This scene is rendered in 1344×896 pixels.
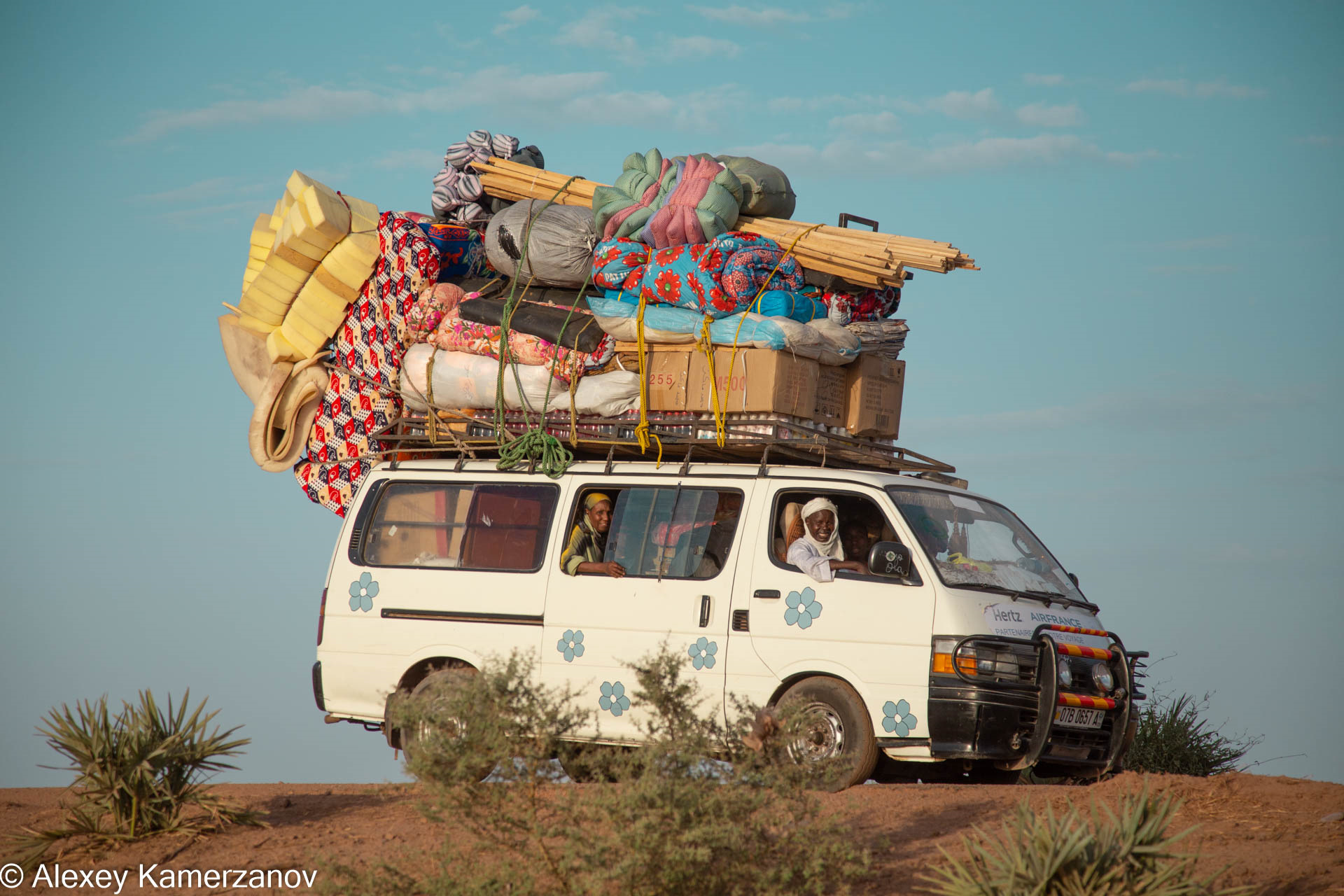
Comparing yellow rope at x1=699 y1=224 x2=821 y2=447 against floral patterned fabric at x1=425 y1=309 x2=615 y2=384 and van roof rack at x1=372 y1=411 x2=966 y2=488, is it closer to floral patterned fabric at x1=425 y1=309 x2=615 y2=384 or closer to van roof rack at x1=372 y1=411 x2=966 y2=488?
van roof rack at x1=372 y1=411 x2=966 y2=488

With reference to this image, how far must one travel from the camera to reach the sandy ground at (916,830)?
654 cm

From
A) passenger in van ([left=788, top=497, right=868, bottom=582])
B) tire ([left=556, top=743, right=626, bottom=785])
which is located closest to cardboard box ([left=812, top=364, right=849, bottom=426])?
passenger in van ([left=788, top=497, right=868, bottom=582])

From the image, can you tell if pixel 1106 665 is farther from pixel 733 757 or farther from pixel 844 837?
pixel 733 757

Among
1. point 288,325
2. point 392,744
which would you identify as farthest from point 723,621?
point 288,325

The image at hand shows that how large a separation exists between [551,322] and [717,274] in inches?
51.5

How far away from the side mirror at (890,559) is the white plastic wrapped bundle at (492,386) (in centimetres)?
216

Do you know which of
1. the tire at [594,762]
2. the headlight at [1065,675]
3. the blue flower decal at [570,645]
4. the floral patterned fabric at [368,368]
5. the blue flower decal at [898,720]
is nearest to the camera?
the tire at [594,762]

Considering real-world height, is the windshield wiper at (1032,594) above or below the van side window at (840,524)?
below

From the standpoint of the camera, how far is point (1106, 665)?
8320 millimetres

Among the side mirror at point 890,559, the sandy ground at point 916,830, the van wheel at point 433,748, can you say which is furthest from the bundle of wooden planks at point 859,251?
the van wheel at point 433,748

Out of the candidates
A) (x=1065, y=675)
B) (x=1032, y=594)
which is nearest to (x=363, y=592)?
Result: (x=1032, y=594)

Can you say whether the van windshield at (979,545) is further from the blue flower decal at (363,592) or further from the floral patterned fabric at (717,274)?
the blue flower decal at (363,592)

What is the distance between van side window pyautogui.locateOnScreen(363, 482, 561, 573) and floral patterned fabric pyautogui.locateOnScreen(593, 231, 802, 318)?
1524 mm

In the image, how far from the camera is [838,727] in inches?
315
